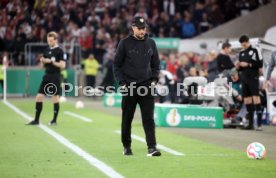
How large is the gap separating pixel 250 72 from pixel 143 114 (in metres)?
6.89

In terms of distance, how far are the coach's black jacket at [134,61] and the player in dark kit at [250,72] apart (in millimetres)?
6635

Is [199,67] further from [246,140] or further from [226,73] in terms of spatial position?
[246,140]

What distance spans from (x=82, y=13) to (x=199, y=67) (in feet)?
42.0

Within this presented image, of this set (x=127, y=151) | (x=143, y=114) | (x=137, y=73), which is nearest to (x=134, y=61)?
(x=137, y=73)

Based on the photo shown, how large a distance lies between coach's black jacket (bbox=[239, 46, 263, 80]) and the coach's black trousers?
6.71 m

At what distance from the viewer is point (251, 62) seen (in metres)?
19.6

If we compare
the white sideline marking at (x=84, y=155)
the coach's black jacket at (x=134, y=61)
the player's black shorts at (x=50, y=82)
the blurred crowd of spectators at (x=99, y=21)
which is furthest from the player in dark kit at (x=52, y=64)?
the blurred crowd of spectators at (x=99, y=21)

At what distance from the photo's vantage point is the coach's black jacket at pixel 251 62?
19562 millimetres

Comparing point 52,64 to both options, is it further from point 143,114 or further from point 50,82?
point 143,114

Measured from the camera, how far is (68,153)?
1353cm

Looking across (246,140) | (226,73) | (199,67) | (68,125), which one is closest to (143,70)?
(246,140)

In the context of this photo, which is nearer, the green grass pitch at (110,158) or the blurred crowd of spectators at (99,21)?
the green grass pitch at (110,158)

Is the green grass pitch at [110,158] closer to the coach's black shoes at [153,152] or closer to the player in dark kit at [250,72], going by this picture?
the coach's black shoes at [153,152]

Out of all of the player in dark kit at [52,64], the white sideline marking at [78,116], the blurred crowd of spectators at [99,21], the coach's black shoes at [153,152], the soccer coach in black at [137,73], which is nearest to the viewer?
the coach's black shoes at [153,152]
